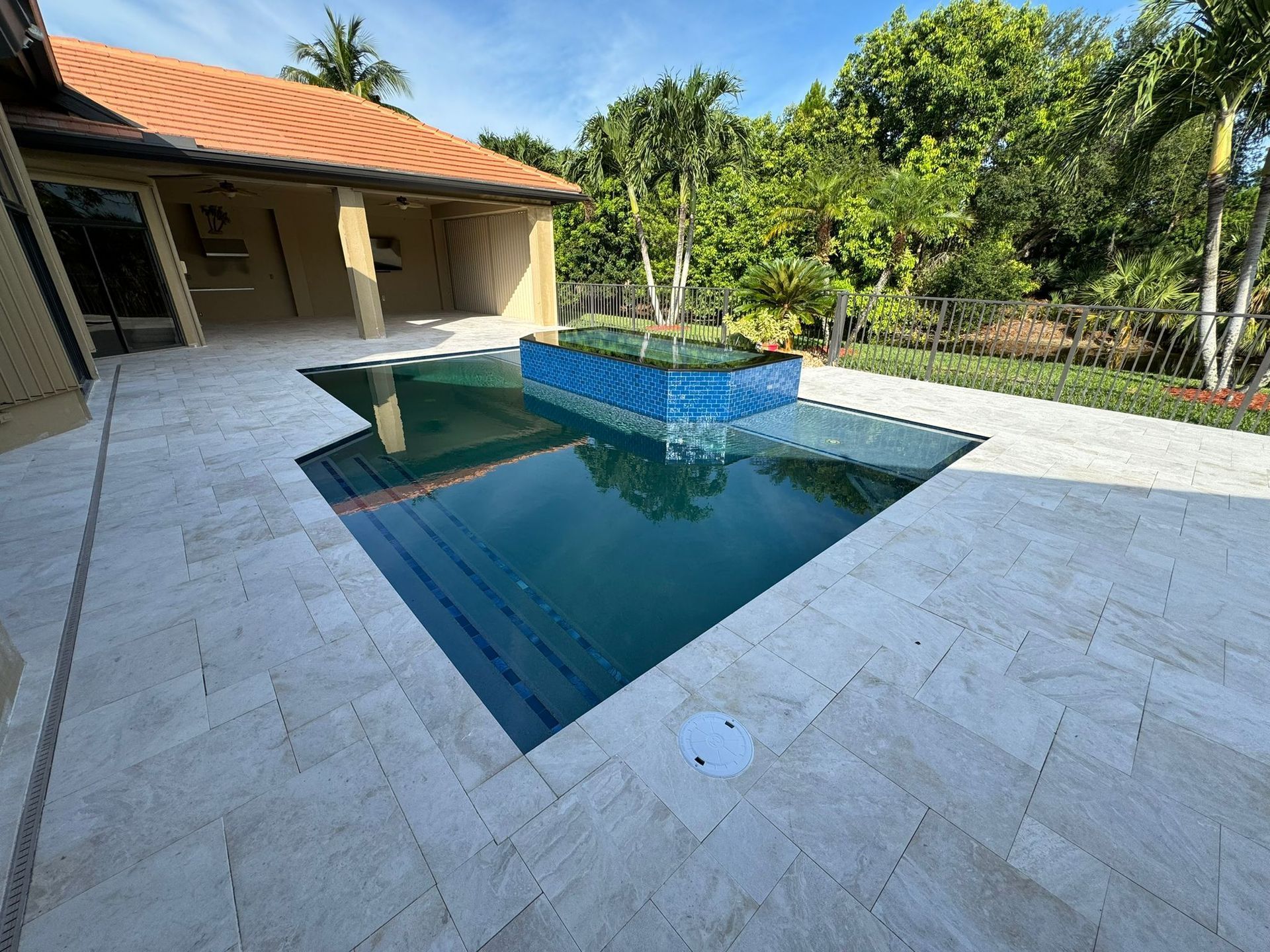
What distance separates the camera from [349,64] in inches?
711

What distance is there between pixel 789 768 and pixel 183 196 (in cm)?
1481

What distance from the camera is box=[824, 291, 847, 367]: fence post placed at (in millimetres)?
8242

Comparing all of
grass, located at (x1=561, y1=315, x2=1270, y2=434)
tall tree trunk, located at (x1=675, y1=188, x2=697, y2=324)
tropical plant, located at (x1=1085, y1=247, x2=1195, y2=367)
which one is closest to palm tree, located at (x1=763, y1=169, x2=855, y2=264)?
tall tree trunk, located at (x1=675, y1=188, x2=697, y2=324)

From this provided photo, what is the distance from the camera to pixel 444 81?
18656 mm

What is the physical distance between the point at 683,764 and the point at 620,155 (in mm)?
15018

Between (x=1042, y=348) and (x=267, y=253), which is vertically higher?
(x=267, y=253)

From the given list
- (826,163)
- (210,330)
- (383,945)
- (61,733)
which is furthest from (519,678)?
(826,163)

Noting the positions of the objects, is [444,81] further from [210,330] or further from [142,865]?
[142,865]

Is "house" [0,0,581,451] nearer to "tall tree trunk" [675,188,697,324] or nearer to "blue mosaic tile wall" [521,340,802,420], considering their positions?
"tall tree trunk" [675,188,697,324]

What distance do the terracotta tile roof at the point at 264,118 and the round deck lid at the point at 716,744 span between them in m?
9.98

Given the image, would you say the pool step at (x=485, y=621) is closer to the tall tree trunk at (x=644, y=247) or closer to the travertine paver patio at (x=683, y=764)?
Answer: the travertine paver patio at (x=683, y=764)

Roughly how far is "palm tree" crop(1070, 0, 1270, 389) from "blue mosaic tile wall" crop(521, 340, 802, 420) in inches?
207

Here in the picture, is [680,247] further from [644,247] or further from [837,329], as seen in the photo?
[837,329]

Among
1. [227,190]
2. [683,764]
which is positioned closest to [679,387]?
[683,764]
